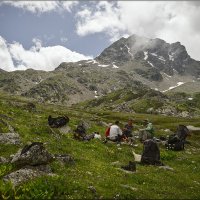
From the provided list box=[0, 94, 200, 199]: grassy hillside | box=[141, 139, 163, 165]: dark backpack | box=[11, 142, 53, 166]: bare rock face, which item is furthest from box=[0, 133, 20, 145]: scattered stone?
box=[141, 139, 163, 165]: dark backpack

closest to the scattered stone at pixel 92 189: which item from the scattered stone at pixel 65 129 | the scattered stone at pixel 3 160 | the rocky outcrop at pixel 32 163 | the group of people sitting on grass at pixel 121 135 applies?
the rocky outcrop at pixel 32 163

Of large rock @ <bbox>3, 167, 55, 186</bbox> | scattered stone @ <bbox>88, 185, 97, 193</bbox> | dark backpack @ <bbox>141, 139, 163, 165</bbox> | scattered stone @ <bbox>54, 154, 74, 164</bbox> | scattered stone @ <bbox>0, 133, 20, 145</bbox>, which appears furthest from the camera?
dark backpack @ <bbox>141, 139, 163, 165</bbox>

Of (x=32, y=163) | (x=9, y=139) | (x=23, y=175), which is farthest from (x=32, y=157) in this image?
(x=9, y=139)

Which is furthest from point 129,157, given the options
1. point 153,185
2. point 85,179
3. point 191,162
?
point 85,179

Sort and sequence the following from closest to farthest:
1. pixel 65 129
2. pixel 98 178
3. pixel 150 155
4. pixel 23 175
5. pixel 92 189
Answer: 1. pixel 92 189
2. pixel 23 175
3. pixel 98 178
4. pixel 150 155
5. pixel 65 129

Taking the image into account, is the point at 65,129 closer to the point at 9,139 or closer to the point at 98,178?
the point at 9,139

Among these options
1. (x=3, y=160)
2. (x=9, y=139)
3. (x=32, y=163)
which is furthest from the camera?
(x=9, y=139)

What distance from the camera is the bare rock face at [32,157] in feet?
78.1

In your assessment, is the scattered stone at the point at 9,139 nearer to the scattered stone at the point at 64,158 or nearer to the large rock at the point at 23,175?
the scattered stone at the point at 64,158

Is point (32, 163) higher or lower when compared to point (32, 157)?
lower

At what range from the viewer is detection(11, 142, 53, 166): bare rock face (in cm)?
2381

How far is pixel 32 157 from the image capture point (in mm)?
23844

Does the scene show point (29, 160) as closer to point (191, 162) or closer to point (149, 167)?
point (149, 167)

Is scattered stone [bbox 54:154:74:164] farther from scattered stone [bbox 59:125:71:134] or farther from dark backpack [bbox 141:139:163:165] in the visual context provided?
scattered stone [bbox 59:125:71:134]
